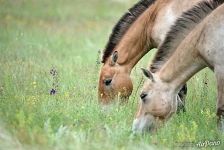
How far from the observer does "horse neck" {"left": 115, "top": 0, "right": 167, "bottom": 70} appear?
10273 millimetres

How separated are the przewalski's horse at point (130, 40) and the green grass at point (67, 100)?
0.35 m

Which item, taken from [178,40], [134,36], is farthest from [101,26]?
[178,40]

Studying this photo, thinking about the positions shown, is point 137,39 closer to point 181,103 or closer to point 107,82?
point 107,82

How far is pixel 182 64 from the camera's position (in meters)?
8.05

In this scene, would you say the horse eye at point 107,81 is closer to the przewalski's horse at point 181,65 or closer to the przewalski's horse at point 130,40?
the przewalski's horse at point 130,40

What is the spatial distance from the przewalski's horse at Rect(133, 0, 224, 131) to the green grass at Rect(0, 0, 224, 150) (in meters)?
0.27

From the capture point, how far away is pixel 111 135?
700cm

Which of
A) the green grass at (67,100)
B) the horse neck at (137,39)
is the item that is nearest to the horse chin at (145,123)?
the green grass at (67,100)

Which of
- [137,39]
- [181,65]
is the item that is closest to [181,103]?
[181,65]

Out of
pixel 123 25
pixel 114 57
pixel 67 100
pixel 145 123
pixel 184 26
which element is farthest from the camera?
pixel 123 25

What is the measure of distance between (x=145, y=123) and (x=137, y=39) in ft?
8.81

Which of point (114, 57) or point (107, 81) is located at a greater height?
point (114, 57)

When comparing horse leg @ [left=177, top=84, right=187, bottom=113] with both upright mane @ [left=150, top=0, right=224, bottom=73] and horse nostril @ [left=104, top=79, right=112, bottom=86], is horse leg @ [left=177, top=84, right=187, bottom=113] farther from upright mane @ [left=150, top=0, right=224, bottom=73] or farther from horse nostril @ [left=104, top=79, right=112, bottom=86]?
horse nostril @ [left=104, top=79, right=112, bottom=86]

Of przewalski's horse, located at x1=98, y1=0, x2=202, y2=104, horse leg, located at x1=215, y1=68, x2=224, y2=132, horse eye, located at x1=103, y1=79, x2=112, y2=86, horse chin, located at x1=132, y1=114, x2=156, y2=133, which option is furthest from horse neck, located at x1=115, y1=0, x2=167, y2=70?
horse leg, located at x1=215, y1=68, x2=224, y2=132
